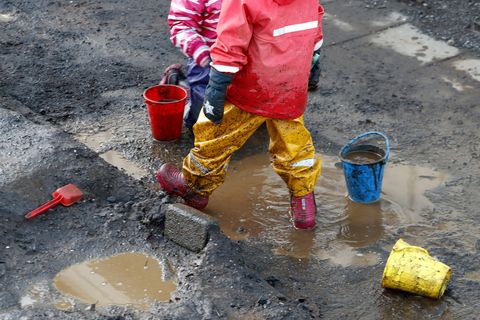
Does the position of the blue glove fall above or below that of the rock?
above

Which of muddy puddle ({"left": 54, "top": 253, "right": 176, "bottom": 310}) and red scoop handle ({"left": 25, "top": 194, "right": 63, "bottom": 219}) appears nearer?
muddy puddle ({"left": 54, "top": 253, "right": 176, "bottom": 310})

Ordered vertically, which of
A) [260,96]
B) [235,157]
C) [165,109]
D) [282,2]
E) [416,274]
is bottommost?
[235,157]

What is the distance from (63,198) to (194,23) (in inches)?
64.7

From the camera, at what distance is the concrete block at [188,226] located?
179 inches

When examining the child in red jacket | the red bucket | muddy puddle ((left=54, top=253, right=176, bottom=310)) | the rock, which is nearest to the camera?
the rock

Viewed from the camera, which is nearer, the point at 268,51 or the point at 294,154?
the point at 268,51

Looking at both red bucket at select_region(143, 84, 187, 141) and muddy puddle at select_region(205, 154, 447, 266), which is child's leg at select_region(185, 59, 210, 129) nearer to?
red bucket at select_region(143, 84, 187, 141)

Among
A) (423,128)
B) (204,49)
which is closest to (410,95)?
(423,128)

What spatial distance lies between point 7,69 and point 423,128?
150 inches

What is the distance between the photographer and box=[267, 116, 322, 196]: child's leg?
4.95m

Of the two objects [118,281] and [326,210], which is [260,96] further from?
Answer: [118,281]

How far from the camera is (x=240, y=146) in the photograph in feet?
16.6

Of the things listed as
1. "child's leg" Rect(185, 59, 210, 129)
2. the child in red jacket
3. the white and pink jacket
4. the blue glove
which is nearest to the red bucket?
"child's leg" Rect(185, 59, 210, 129)

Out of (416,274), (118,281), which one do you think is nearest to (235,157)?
(118,281)
